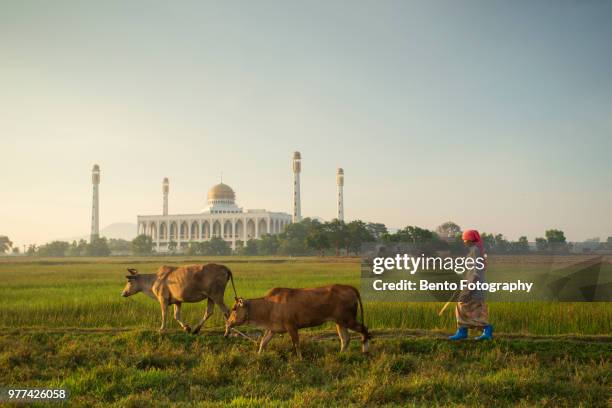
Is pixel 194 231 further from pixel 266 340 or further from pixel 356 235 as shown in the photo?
pixel 266 340

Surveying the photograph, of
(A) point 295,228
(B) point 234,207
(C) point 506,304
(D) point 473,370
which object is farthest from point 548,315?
(B) point 234,207

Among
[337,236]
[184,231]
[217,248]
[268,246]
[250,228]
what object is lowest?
[217,248]

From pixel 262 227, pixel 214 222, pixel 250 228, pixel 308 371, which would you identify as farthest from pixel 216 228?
pixel 308 371

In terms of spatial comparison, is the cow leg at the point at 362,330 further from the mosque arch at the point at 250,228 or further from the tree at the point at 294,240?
the mosque arch at the point at 250,228

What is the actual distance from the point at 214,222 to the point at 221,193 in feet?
23.9

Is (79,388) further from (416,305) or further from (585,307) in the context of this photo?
(585,307)

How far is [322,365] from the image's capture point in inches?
306

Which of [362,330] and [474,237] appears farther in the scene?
[474,237]

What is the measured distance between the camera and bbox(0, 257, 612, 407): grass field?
258 inches

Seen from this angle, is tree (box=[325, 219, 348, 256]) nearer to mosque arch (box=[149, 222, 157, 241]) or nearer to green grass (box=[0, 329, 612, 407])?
green grass (box=[0, 329, 612, 407])

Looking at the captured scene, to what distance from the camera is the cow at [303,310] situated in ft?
26.0

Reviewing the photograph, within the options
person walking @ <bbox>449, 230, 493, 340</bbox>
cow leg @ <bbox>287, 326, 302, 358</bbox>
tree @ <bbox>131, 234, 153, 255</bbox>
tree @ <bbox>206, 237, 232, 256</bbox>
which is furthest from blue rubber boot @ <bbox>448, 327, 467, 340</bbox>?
tree @ <bbox>131, 234, 153, 255</bbox>

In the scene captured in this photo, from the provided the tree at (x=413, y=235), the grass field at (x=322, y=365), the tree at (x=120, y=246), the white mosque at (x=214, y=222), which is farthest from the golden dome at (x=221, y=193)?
the grass field at (x=322, y=365)

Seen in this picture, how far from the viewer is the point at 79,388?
6.72m
